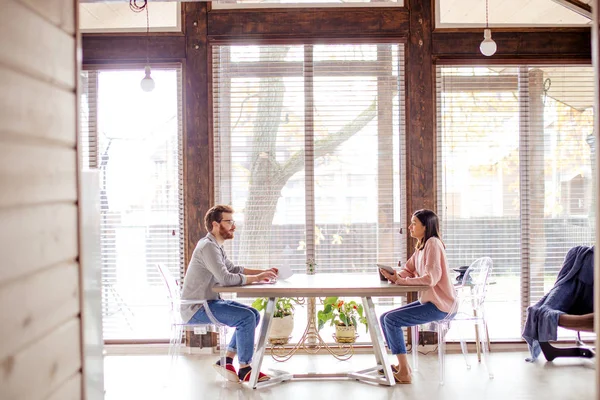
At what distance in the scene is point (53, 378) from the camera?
222 centimetres

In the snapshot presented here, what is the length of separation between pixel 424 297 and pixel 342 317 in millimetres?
865

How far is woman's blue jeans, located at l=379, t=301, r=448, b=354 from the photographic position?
4.87 metres

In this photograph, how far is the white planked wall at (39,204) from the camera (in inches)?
75.2

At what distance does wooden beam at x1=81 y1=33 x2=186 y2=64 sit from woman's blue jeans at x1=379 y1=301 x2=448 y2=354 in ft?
9.34

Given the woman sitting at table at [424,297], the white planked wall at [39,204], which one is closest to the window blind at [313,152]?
the woman sitting at table at [424,297]

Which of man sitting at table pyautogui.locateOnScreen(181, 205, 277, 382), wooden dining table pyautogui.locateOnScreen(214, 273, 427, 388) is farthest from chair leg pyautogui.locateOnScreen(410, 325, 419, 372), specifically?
man sitting at table pyautogui.locateOnScreen(181, 205, 277, 382)

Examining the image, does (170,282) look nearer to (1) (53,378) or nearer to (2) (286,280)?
(2) (286,280)

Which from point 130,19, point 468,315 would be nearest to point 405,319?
point 468,315

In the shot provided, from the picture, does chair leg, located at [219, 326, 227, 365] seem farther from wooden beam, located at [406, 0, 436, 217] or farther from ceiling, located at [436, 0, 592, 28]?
ceiling, located at [436, 0, 592, 28]

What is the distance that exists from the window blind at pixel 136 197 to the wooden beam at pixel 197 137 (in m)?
0.14

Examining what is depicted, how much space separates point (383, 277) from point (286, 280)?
71 centimetres

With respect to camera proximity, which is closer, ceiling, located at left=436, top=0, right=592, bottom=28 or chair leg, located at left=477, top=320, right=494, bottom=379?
A: chair leg, located at left=477, top=320, right=494, bottom=379

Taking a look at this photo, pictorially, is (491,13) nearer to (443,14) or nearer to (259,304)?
(443,14)

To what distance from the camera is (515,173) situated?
5.93 metres
